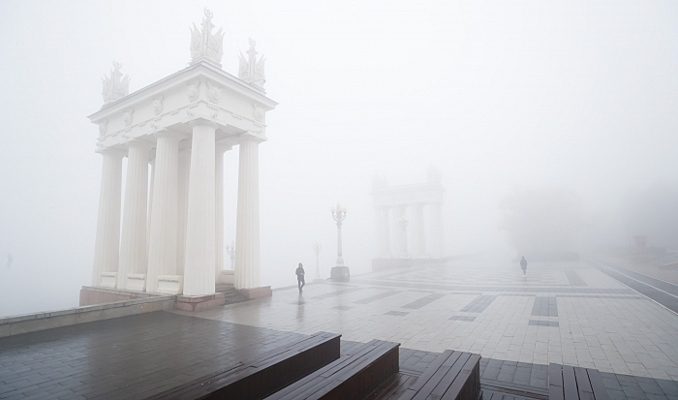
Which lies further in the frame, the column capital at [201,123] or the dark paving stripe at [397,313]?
the column capital at [201,123]

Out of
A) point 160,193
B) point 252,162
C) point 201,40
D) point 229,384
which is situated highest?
→ point 201,40

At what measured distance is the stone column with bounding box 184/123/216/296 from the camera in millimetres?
12055

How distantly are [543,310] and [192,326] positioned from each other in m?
11.4

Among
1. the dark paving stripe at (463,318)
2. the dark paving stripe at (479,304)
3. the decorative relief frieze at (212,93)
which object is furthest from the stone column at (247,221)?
the dark paving stripe at (479,304)

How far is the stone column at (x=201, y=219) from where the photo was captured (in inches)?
475

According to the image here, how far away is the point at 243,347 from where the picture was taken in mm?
6648

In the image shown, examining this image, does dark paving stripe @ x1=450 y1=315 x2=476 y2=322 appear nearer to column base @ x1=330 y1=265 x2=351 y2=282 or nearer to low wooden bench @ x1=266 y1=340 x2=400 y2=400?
low wooden bench @ x1=266 y1=340 x2=400 y2=400

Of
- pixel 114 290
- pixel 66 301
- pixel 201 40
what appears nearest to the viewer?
pixel 201 40

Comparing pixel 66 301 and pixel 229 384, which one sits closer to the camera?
pixel 229 384

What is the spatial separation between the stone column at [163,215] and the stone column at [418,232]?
3395cm

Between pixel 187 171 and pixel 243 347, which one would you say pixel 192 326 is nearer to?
pixel 243 347

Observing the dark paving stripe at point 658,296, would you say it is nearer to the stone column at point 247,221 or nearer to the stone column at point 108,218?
the stone column at point 247,221

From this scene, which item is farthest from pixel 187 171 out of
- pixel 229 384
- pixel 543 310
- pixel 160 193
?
pixel 543 310

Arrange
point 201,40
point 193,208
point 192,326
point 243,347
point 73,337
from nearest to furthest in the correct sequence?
point 243,347, point 73,337, point 192,326, point 193,208, point 201,40
